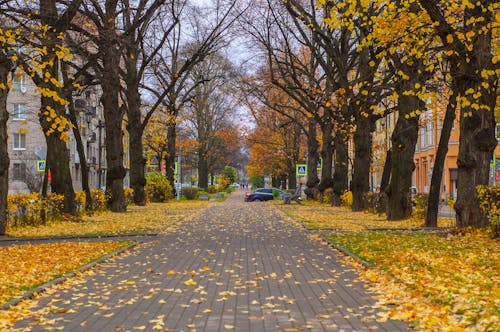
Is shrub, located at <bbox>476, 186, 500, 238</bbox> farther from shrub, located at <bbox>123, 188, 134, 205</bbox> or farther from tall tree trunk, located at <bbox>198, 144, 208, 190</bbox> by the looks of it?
tall tree trunk, located at <bbox>198, 144, 208, 190</bbox>

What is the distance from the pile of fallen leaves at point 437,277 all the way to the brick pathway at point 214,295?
38 cm

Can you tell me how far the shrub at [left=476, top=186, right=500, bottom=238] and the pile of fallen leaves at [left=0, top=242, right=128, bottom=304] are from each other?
8.23 meters

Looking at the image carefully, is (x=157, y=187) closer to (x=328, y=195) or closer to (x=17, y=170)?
(x=328, y=195)

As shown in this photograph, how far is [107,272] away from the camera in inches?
488

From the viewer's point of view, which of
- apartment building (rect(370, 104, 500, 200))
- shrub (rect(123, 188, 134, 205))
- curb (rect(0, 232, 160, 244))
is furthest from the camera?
apartment building (rect(370, 104, 500, 200))

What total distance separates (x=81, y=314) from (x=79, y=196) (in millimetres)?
20938

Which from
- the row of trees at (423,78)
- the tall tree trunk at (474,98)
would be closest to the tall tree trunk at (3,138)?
the row of trees at (423,78)

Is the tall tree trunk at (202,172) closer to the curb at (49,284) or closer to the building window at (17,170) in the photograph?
the building window at (17,170)

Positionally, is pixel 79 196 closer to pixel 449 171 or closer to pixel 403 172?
pixel 403 172

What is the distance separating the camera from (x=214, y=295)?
9758 millimetres

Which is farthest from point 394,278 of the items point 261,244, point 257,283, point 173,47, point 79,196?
point 173,47

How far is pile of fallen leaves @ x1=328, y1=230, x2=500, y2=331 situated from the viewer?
7.71m

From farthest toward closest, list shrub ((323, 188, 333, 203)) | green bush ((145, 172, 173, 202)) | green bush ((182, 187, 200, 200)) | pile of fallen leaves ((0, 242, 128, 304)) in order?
green bush ((182, 187, 200, 200)) < green bush ((145, 172, 173, 202)) < shrub ((323, 188, 333, 203)) < pile of fallen leaves ((0, 242, 128, 304))

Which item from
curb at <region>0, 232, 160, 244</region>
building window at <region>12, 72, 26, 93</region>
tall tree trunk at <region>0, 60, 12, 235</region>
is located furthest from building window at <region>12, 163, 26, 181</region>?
tall tree trunk at <region>0, 60, 12, 235</region>
